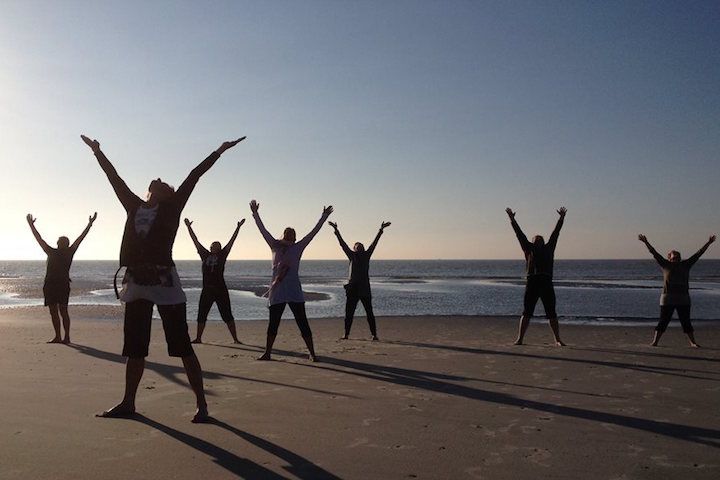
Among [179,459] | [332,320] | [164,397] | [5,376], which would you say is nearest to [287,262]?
[164,397]

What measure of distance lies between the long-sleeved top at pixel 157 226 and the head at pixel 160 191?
1.6 inches

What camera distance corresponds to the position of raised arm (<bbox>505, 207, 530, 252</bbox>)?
11.1m

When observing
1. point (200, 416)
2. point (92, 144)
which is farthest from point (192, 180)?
point (200, 416)

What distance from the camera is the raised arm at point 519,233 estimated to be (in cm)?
1105

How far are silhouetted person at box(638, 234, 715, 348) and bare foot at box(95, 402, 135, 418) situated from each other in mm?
9958

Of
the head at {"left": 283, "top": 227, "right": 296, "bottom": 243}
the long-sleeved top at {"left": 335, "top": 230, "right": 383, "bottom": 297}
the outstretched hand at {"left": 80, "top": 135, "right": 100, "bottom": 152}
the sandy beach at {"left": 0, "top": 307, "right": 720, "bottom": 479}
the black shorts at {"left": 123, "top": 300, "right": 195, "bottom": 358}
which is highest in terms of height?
the outstretched hand at {"left": 80, "top": 135, "right": 100, "bottom": 152}

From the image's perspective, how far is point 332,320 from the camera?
1786 centimetres

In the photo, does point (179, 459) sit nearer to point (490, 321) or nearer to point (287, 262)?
point (287, 262)

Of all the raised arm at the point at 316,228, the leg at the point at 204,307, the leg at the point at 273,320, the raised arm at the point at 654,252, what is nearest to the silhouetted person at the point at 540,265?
the raised arm at the point at 654,252

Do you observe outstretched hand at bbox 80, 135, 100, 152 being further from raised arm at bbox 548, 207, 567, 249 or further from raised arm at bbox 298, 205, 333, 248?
raised arm at bbox 548, 207, 567, 249

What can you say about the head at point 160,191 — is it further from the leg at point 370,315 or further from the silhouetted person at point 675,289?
the silhouetted person at point 675,289

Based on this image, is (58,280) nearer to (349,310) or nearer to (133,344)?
(349,310)

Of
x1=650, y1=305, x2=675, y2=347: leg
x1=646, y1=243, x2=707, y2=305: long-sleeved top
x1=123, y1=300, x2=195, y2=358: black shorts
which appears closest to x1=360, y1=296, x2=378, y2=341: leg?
x1=650, y1=305, x2=675, y2=347: leg

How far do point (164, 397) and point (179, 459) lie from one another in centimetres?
220
